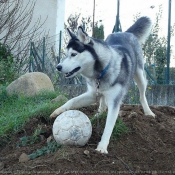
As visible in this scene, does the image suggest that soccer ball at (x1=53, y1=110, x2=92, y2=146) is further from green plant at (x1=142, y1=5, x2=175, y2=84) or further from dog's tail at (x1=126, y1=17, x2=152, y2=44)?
green plant at (x1=142, y1=5, x2=175, y2=84)

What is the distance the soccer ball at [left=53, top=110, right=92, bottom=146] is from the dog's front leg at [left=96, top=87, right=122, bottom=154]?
180 mm

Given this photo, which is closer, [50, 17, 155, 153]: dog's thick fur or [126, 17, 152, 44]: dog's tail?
[50, 17, 155, 153]: dog's thick fur

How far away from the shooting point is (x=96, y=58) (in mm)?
3910

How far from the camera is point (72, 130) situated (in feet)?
11.7

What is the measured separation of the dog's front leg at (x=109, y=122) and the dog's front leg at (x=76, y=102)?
0.44m

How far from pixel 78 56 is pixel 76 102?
752 mm

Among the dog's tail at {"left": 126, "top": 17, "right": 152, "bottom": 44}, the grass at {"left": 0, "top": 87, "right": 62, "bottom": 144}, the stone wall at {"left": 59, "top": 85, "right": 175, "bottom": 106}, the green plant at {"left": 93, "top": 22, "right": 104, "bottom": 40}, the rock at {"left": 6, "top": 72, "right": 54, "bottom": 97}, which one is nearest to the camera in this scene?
the grass at {"left": 0, "top": 87, "right": 62, "bottom": 144}

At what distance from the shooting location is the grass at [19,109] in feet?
14.9

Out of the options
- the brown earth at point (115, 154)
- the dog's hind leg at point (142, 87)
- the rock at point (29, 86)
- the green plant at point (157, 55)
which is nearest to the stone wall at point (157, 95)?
the green plant at point (157, 55)

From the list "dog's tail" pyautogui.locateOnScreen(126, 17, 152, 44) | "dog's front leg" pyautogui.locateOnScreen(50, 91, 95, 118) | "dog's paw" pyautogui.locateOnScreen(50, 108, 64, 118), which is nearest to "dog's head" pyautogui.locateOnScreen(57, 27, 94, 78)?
"dog's front leg" pyautogui.locateOnScreen(50, 91, 95, 118)

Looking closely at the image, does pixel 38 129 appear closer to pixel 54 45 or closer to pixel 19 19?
pixel 54 45

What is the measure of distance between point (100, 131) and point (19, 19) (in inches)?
401

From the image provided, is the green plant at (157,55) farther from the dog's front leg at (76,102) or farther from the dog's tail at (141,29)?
the dog's front leg at (76,102)

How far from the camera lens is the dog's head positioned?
3.71 m
